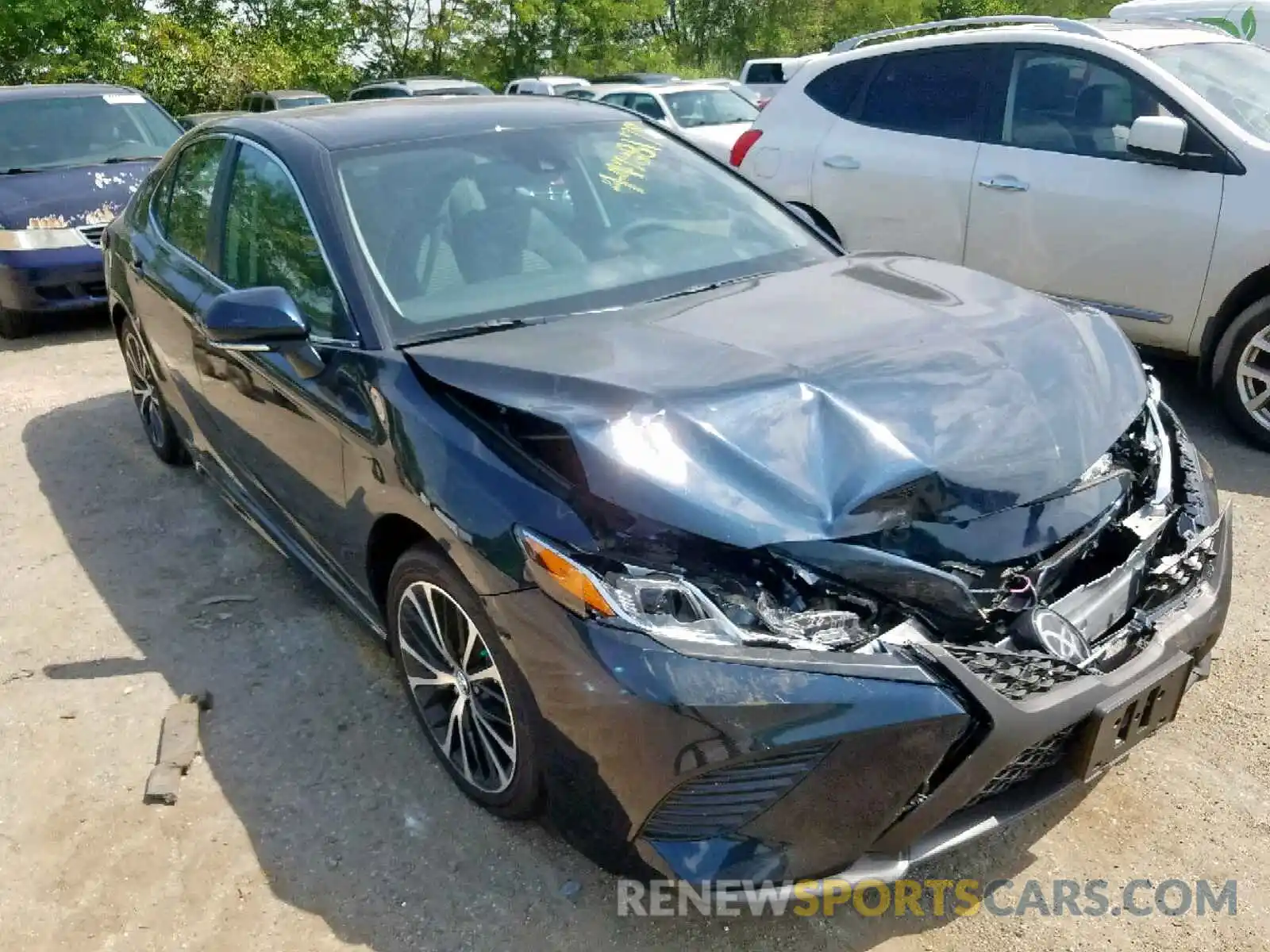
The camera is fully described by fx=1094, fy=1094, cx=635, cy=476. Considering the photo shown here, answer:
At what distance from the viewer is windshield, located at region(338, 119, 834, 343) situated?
3.08 m

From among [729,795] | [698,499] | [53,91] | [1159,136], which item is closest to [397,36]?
[53,91]

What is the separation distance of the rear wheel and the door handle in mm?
6406

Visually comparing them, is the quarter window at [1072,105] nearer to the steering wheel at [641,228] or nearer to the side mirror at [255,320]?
the steering wheel at [641,228]

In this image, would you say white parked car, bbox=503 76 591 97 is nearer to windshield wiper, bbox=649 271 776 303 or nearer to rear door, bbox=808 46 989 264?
rear door, bbox=808 46 989 264

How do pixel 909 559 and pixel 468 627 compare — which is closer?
pixel 909 559

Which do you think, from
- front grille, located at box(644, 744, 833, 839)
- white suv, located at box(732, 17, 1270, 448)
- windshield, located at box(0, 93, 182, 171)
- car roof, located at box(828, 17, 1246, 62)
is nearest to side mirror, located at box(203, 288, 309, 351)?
front grille, located at box(644, 744, 833, 839)

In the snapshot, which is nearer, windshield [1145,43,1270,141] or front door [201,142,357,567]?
front door [201,142,357,567]

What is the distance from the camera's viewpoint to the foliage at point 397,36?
22.6m

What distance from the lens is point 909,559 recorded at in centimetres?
227

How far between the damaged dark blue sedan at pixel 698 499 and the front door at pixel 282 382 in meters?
0.02

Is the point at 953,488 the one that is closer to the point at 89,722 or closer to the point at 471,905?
the point at 471,905

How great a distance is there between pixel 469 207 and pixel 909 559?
5.76ft

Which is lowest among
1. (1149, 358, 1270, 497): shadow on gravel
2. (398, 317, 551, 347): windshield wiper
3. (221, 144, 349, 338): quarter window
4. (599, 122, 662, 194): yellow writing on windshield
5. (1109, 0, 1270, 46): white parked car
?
(1149, 358, 1270, 497): shadow on gravel

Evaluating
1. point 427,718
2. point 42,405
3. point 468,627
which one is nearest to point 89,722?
point 427,718
